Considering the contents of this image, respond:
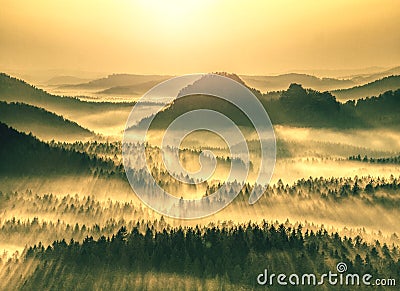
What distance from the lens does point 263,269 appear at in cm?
17650

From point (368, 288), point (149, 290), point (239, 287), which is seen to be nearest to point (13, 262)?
point (149, 290)

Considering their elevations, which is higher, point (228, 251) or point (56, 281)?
point (228, 251)

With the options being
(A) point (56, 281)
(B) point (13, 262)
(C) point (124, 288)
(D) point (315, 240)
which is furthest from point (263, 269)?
(B) point (13, 262)

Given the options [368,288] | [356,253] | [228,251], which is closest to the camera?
[368,288]

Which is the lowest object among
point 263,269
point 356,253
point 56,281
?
point 56,281

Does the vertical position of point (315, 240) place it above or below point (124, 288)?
above

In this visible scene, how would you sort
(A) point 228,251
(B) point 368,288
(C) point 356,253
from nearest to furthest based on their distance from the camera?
(B) point 368,288
(A) point 228,251
(C) point 356,253

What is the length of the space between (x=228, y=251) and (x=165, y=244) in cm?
2152

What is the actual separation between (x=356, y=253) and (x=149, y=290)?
76.0m

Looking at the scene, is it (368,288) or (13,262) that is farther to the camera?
(13,262)

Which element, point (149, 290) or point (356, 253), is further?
point (356, 253)

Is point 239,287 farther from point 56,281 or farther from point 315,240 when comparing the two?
point 56,281

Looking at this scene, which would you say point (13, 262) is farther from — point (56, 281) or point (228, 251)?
point (228, 251)

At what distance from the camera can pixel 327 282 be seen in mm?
171625
